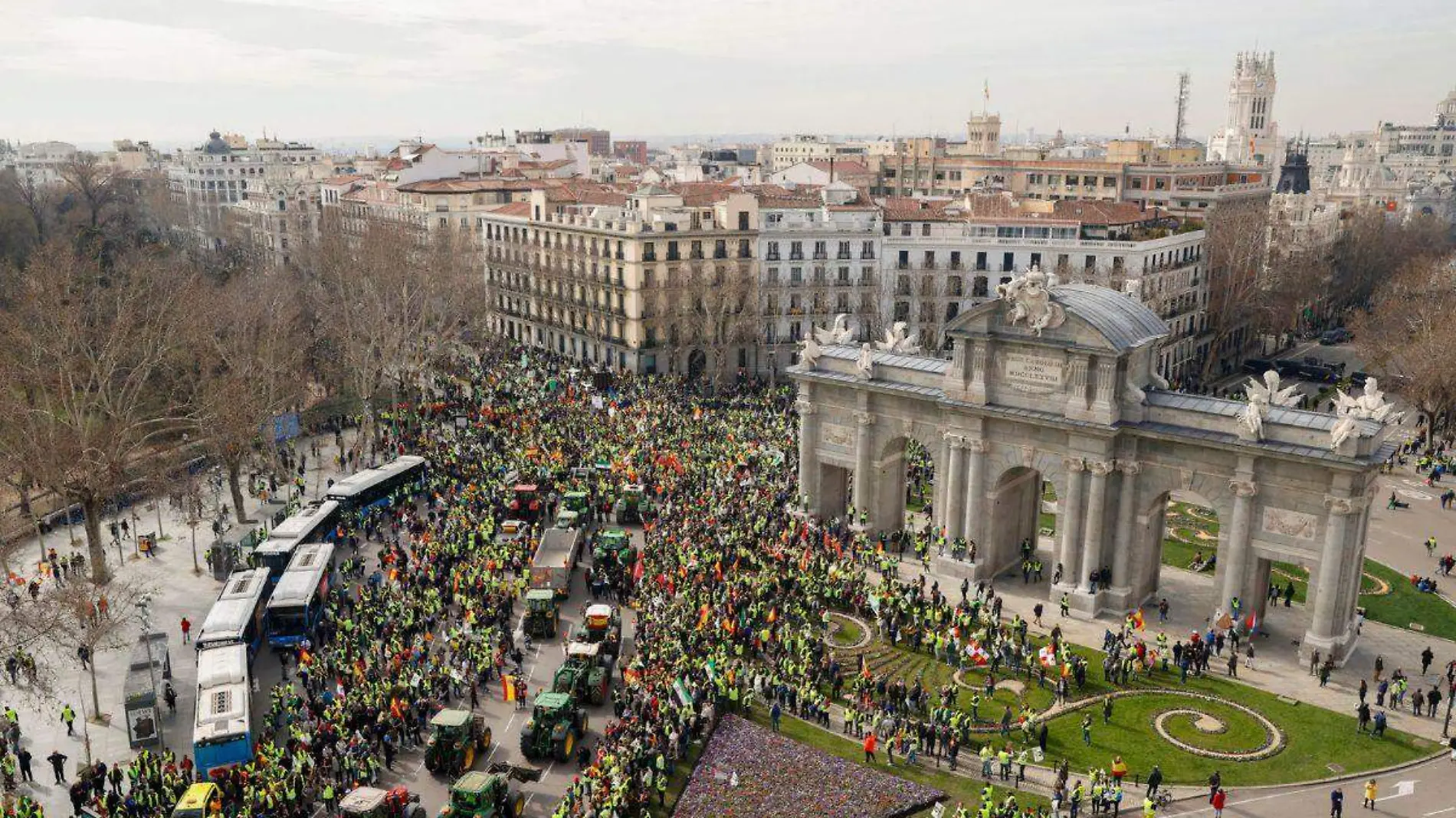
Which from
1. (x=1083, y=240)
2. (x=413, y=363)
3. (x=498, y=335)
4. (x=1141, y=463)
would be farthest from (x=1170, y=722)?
(x=498, y=335)

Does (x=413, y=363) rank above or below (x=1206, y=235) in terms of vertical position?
below

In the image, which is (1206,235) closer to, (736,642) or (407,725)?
(736,642)

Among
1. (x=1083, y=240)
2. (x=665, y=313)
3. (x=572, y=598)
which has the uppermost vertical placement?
(x=1083, y=240)

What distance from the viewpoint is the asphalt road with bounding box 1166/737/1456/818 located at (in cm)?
3156

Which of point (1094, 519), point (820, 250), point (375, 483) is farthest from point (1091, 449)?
point (820, 250)

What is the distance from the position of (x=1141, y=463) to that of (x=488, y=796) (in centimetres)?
2722

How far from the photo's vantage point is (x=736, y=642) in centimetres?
4009

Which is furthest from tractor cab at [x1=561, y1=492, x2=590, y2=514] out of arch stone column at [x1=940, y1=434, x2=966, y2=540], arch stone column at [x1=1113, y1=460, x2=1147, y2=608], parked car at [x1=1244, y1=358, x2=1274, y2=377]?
parked car at [x1=1244, y1=358, x2=1274, y2=377]

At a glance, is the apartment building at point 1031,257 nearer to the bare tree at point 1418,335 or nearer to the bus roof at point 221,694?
the bare tree at point 1418,335

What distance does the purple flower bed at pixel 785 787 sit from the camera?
102 feet

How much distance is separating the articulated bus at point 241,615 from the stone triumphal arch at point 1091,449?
24644 millimetres

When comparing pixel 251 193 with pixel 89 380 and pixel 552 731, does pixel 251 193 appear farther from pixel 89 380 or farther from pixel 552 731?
pixel 552 731

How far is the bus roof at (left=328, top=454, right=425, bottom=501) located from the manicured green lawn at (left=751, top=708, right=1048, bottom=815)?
86.2 feet

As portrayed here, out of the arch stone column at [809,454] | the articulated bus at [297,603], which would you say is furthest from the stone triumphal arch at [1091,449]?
the articulated bus at [297,603]
